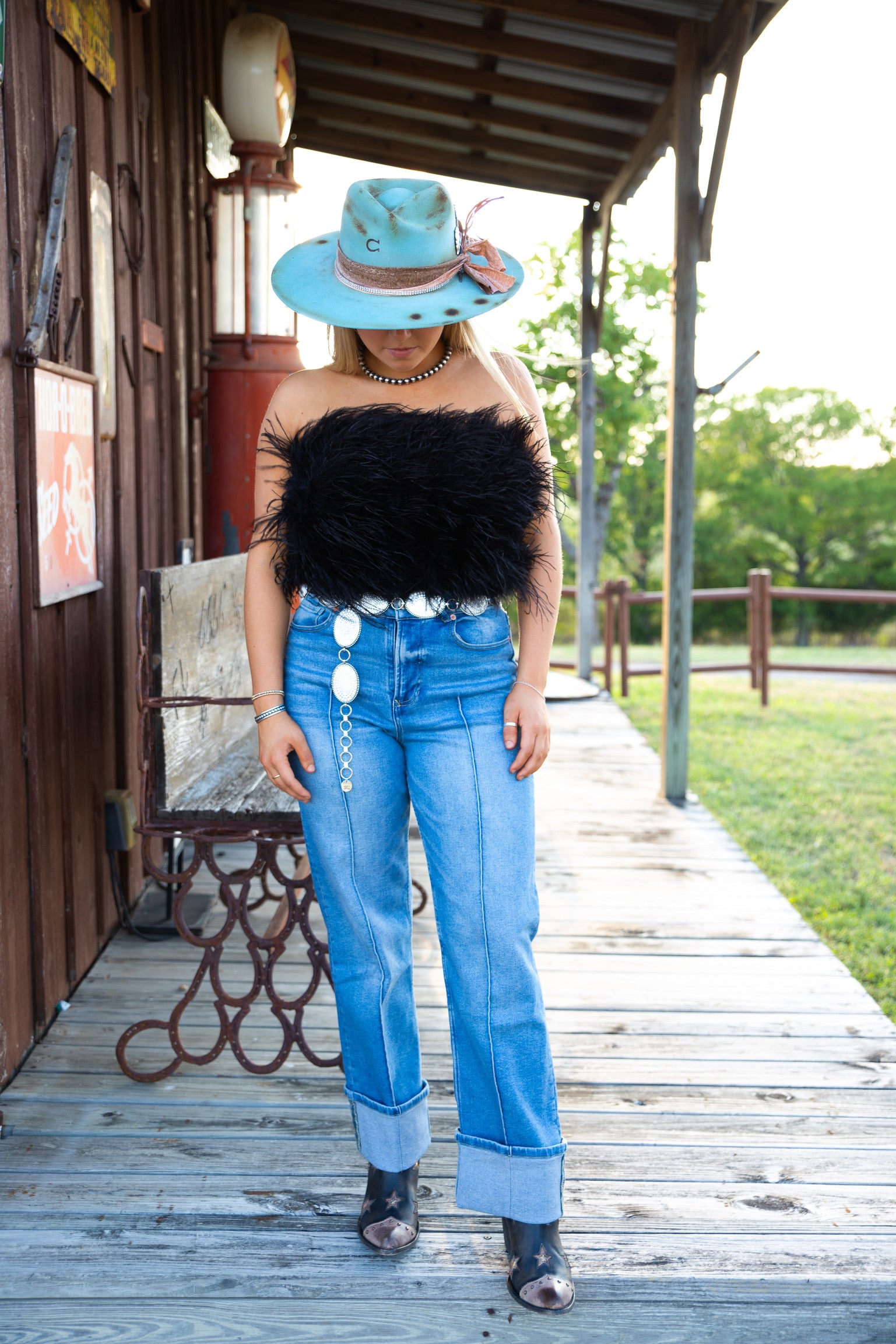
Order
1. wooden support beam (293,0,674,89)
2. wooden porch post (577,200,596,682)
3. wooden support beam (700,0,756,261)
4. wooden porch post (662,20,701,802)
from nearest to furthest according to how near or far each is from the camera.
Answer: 1. wooden support beam (700,0,756,261)
2. wooden porch post (662,20,701,802)
3. wooden support beam (293,0,674,89)
4. wooden porch post (577,200,596,682)

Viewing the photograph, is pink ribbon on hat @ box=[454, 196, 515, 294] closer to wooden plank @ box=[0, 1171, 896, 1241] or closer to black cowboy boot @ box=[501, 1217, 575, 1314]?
black cowboy boot @ box=[501, 1217, 575, 1314]

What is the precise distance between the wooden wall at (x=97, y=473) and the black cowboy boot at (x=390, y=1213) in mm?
922

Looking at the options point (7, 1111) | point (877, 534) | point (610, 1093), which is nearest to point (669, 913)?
point (610, 1093)

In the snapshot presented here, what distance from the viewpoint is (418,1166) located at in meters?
2.34

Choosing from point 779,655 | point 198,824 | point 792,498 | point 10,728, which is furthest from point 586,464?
point 792,498

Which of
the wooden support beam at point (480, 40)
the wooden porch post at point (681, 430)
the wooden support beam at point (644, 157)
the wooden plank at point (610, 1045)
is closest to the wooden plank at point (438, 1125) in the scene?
the wooden plank at point (610, 1045)

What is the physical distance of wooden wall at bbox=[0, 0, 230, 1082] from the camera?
8.36 ft

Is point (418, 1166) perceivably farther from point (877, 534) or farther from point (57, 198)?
point (877, 534)

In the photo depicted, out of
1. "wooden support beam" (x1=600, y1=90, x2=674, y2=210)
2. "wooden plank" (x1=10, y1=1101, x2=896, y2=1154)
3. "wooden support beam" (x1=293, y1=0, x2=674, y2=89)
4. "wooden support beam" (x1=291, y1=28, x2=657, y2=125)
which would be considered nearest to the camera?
"wooden plank" (x1=10, y1=1101, x2=896, y2=1154)

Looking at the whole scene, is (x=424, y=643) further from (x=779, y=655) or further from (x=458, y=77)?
(x=779, y=655)

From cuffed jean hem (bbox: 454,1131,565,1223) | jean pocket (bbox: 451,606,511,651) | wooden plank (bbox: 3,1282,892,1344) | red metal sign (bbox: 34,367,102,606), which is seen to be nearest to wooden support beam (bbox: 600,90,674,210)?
red metal sign (bbox: 34,367,102,606)

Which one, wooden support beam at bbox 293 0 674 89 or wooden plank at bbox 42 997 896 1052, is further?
wooden support beam at bbox 293 0 674 89

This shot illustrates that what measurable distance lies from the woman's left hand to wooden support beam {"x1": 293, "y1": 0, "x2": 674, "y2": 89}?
419cm

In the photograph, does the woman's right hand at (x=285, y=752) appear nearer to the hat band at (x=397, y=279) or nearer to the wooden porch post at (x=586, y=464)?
the hat band at (x=397, y=279)
